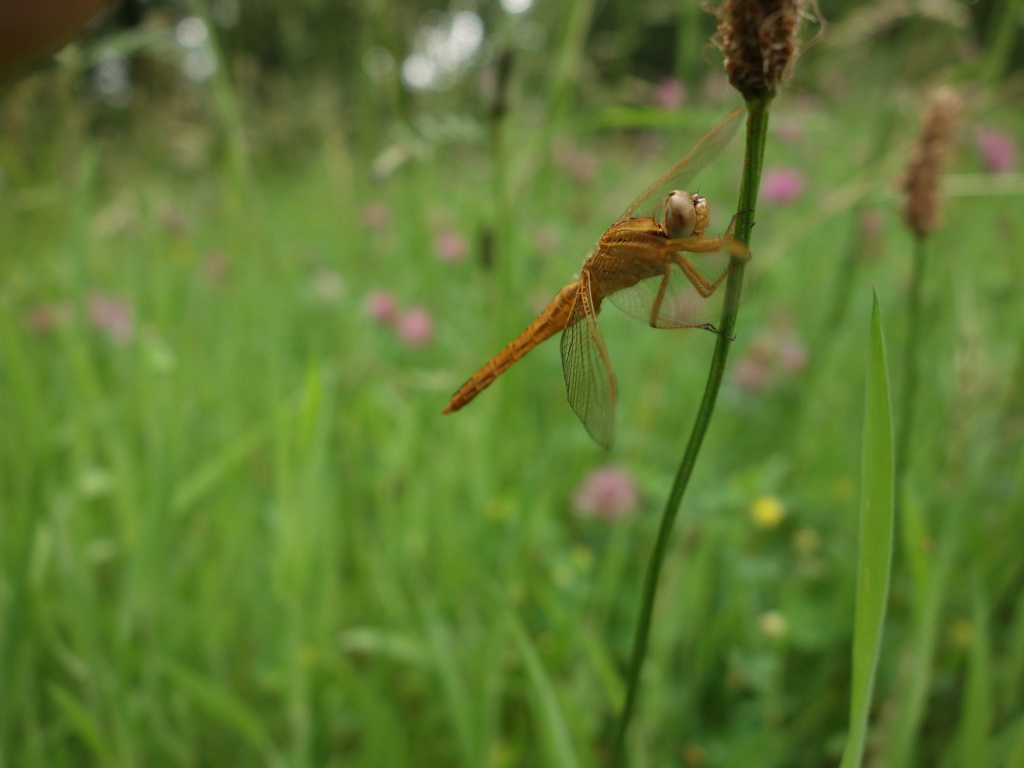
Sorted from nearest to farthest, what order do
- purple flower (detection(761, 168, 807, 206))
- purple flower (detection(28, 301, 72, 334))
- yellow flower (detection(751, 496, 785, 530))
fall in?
yellow flower (detection(751, 496, 785, 530)), purple flower (detection(28, 301, 72, 334)), purple flower (detection(761, 168, 807, 206))

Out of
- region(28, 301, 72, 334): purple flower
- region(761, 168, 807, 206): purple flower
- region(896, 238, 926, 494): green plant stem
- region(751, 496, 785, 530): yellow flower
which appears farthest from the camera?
region(761, 168, 807, 206): purple flower

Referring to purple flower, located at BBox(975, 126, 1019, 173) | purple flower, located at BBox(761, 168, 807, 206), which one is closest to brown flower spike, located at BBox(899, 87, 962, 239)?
purple flower, located at BBox(975, 126, 1019, 173)

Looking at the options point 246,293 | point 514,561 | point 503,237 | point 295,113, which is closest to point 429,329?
point 246,293

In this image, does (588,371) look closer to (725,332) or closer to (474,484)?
(725,332)

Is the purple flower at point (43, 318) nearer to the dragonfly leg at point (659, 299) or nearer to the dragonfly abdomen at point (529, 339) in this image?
the dragonfly abdomen at point (529, 339)

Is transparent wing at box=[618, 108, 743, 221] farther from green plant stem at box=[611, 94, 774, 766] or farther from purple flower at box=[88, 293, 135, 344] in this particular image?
purple flower at box=[88, 293, 135, 344]

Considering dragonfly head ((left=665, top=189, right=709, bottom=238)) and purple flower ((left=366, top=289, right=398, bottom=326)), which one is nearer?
dragonfly head ((left=665, top=189, right=709, bottom=238))

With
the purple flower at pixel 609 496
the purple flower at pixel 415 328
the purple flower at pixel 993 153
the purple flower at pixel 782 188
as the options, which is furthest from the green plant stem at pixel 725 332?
the purple flower at pixel 782 188
